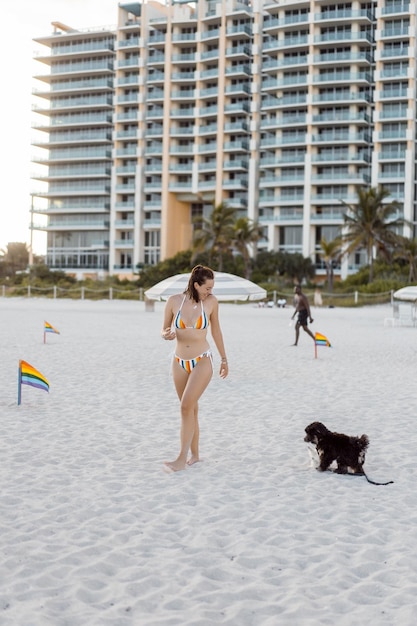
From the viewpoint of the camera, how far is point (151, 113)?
83875mm

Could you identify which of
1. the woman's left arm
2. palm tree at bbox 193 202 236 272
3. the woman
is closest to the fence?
palm tree at bbox 193 202 236 272

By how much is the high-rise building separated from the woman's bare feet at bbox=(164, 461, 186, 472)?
63.1 m

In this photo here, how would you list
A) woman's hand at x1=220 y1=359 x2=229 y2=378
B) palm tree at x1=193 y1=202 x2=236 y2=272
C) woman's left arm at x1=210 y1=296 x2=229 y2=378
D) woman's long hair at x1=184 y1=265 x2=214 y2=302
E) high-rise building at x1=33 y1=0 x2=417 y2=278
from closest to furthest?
1. woman's long hair at x1=184 y1=265 x2=214 y2=302
2. woman's left arm at x1=210 y1=296 x2=229 y2=378
3. woman's hand at x1=220 y1=359 x2=229 y2=378
4. palm tree at x1=193 y1=202 x2=236 y2=272
5. high-rise building at x1=33 y1=0 x2=417 y2=278

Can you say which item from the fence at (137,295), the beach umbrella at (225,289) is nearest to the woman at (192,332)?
the beach umbrella at (225,289)

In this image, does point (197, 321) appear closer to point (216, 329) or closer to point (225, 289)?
point (216, 329)

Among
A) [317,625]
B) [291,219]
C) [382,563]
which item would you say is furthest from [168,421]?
[291,219]

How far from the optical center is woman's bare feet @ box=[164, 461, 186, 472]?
6.29 m

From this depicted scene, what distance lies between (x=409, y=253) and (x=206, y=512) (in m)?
51.1

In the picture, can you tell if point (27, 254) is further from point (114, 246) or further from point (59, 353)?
point (59, 353)

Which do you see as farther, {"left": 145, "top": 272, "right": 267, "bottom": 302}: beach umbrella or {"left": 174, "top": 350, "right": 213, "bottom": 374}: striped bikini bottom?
{"left": 145, "top": 272, "right": 267, "bottom": 302}: beach umbrella

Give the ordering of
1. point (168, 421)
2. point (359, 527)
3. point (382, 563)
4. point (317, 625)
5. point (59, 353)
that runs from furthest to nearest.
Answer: point (59, 353)
point (168, 421)
point (359, 527)
point (382, 563)
point (317, 625)

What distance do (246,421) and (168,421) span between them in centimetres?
93

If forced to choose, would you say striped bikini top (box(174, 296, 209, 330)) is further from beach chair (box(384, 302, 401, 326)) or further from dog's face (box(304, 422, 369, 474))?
beach chair (box(384, 302, 401, 326))

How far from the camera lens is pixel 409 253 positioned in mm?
53844
